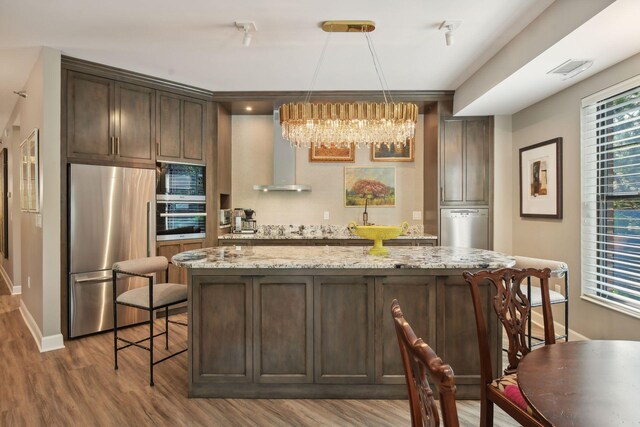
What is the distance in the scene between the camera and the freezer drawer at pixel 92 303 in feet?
11.7

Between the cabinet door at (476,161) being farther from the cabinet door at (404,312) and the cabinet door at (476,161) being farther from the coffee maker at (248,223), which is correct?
the coffee maker at (248,223)

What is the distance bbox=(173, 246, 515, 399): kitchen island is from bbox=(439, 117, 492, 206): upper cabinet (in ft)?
8.08

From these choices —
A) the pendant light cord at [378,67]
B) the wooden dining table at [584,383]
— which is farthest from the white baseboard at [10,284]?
the wooden dining table at [584,383]

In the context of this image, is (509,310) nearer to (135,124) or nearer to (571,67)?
(571,67)

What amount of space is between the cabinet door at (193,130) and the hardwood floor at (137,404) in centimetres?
241

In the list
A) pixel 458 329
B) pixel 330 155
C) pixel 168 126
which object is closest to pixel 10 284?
pixel 168 126

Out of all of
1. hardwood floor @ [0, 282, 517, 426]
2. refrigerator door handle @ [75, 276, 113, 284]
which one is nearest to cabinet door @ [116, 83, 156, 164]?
refrigerator door handle @ [75, 276, 113, 284]

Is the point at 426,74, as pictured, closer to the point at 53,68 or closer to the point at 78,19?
the point at 78,19

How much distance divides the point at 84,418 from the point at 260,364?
1.10 meters

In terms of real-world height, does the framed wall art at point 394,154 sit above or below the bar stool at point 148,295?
above

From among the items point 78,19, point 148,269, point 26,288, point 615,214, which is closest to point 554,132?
point 615,214

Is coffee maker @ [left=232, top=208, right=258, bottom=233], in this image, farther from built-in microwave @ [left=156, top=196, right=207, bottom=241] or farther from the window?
the window

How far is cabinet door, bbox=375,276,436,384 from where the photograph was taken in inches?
96.0

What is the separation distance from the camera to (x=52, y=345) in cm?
338
